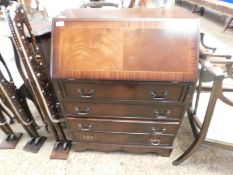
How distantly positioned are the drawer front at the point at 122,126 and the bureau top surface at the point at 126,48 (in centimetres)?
37

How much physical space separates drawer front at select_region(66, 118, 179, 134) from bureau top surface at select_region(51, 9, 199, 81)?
14.4 inches

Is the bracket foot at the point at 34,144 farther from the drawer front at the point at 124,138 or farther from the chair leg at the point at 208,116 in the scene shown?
the chair leg at the point at 208,116

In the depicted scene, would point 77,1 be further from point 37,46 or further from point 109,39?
point 109,39

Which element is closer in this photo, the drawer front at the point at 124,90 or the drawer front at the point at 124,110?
the drawer front at the point at 124,90

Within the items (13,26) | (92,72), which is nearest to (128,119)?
(92,72)

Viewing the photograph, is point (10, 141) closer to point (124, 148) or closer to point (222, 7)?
point (124, 148)

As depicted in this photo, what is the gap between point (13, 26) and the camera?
856 millimetres

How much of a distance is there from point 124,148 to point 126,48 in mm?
796

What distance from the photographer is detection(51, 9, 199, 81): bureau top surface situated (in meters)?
0.90

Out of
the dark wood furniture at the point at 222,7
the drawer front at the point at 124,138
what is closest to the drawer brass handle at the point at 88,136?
the drawer front at the point at 124,138

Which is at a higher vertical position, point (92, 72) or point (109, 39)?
point (109, 39)

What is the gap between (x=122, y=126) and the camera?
1.21 meters

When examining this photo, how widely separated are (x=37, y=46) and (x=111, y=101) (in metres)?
0.53

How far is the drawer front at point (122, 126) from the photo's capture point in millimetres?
1175
